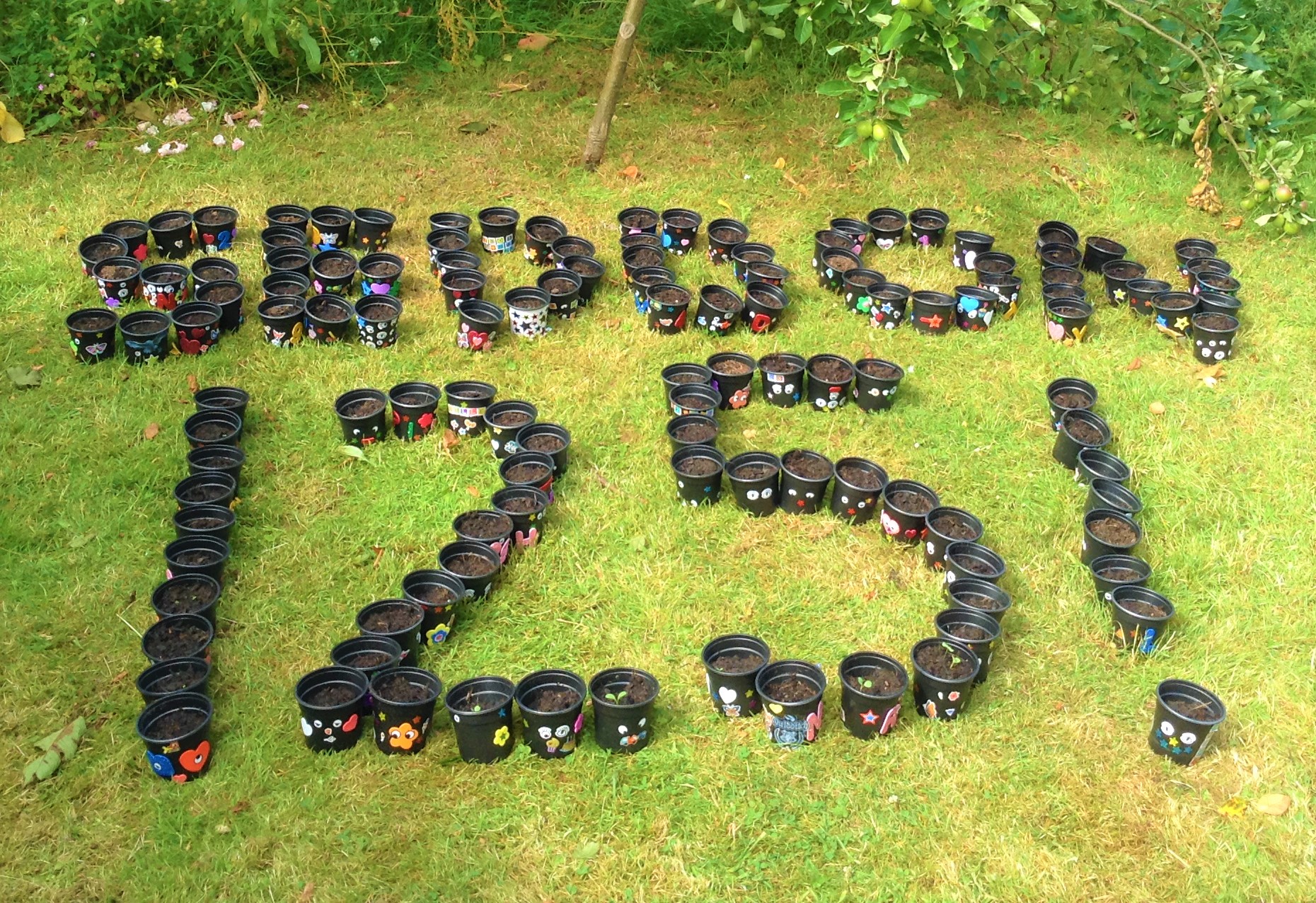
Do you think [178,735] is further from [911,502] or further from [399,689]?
[911,502]

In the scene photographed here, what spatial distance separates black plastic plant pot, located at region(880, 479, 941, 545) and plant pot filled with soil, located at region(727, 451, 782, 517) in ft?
1.58

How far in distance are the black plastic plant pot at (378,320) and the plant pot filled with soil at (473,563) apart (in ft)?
5.82

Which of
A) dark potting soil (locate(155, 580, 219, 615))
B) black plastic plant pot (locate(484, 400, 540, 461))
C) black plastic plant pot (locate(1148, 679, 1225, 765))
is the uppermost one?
black plastic plant pot (locate(1148, 679, 1225, 765))

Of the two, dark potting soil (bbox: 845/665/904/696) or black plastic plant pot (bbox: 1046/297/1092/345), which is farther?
black plastic plant pot (bbox: 1046/297/1092/345)

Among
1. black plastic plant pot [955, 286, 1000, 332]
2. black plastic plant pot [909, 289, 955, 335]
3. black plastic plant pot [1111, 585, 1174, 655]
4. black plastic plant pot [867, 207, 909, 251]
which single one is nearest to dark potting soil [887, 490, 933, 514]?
black plastic plant pot [1111, 585, 1174, 655]

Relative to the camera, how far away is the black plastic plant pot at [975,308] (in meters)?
6.76

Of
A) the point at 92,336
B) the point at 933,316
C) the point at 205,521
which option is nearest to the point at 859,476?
the point at 933,316

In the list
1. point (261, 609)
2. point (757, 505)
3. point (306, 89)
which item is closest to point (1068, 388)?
point (757, 505)

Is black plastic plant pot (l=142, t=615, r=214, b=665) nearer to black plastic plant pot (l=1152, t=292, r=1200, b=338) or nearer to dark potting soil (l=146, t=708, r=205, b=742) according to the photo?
dark potting soil (l=146, t=708, r=205, b=742)

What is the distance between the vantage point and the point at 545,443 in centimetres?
570

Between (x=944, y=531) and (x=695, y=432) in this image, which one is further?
(x=695, y=432)

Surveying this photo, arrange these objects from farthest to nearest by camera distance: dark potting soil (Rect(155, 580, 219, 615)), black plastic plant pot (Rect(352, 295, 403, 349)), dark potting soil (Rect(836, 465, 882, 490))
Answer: black plastic plant pot (Rect(352, 295, 403, 349)) < dark potting soil (Rect(836, 465, 882, 490)) < dark potting soil (Rect(155, 580, 219, 615))

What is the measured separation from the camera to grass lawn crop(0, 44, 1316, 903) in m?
3.92

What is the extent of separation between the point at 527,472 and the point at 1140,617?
263cm
